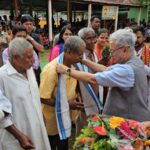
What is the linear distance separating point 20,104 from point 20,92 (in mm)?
110

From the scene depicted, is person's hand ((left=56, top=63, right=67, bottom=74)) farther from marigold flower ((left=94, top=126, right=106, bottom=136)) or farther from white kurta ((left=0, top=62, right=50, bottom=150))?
marigold flower ((left=94, top=126, right=106, bottom=136))

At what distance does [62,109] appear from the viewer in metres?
2.87

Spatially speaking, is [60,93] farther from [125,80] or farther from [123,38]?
[123,38]

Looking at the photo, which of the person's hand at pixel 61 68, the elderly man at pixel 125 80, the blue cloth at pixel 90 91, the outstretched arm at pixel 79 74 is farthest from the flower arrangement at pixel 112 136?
the blue cloth at pixel 90 91

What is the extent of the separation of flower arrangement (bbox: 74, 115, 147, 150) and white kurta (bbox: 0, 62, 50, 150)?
0.50 metres

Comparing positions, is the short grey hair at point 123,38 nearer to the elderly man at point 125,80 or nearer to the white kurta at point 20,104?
the elderly man at point 125,80

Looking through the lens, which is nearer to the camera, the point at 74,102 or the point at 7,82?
the point at 7,82

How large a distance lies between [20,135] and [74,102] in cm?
90

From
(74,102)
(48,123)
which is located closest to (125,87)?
(74,102)

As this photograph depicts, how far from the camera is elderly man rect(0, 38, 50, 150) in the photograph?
236cm

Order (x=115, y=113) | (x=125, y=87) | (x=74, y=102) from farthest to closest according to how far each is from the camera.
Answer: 1. (x=74, y=102)
2. (x=115, y=113)
3. (x=125, y=87)

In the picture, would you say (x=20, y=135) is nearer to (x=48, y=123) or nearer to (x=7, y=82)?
(x=7, y=82)

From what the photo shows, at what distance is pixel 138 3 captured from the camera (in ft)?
82.1

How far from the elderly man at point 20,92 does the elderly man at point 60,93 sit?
288 millimetres
